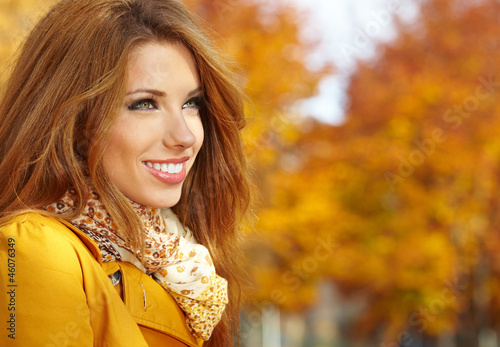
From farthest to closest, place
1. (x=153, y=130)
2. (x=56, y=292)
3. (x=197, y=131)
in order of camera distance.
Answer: (x=197, y=131) < (x=153, y=130) < (x=56, y=292)

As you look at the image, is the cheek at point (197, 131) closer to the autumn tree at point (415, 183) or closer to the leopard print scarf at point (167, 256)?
the leopard print scarf at point (167, 256)

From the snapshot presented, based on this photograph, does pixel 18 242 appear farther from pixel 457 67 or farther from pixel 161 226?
pixel 457 67

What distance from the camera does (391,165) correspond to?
10.3 m

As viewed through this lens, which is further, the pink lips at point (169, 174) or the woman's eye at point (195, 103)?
the woman's eye at point (195, 103)

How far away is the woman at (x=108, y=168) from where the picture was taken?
156 centimetres

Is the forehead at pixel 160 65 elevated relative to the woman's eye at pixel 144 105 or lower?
elevated

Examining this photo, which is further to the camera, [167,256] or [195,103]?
[195,103]

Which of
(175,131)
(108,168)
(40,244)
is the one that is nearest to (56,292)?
(40,244)

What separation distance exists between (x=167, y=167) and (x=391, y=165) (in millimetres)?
8802

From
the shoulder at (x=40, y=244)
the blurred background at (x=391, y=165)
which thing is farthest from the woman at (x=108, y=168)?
the blurred background at (x=391, y=165)

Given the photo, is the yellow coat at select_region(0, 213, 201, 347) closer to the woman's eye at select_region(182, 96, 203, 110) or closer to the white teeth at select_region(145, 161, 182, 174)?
the white teeth at select_region(145, 161, 182, 174)

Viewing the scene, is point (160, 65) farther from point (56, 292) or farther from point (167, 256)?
point (56, 292)

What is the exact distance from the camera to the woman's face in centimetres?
179

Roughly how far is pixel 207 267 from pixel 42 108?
0.68 meters
